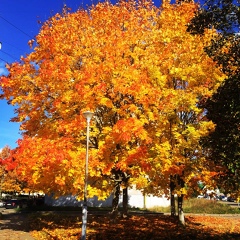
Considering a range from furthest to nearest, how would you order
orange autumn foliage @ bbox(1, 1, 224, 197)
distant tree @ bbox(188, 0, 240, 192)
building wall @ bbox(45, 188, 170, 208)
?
building wall @ bbox(45, 188, 170, 208), orange autumn foliage @ bbox(1, 1, 224, 197), distant tree @ bbox(188, 0, 240, 192)

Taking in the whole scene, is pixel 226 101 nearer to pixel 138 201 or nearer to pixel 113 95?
pixel 113 95

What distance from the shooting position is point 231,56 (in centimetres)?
1048

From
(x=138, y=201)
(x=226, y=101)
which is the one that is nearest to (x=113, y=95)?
(x=226, y=101)

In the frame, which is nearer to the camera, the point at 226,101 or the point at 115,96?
the point at 226,101

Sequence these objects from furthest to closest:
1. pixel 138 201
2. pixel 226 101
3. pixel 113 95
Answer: pixel 138 201, pixel 113 95, pixel 226 101

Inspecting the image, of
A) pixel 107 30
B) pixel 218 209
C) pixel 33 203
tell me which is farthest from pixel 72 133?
pixel 33 203

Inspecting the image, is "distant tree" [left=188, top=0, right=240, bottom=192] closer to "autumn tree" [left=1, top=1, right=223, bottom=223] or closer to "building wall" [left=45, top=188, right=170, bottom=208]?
"autumn tree" [left=1, top=1, right=223, bottom=223]

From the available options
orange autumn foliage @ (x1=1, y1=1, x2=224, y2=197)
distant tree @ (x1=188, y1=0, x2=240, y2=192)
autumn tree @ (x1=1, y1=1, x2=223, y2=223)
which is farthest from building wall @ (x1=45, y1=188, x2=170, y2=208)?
distant tree @ (x1=188, y1=0, x2=240, y2=192)

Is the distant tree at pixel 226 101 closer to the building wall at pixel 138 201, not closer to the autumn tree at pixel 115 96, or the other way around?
the autumn tree at pixel 115 96

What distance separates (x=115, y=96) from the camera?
17906 mm

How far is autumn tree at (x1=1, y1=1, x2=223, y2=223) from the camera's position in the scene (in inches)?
629

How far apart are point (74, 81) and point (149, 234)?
377 inches

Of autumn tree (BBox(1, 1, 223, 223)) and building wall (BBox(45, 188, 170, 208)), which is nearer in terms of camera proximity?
autumn tree (BBox(1, 1, 223, 223))

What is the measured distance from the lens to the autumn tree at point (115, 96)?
15984 mm
